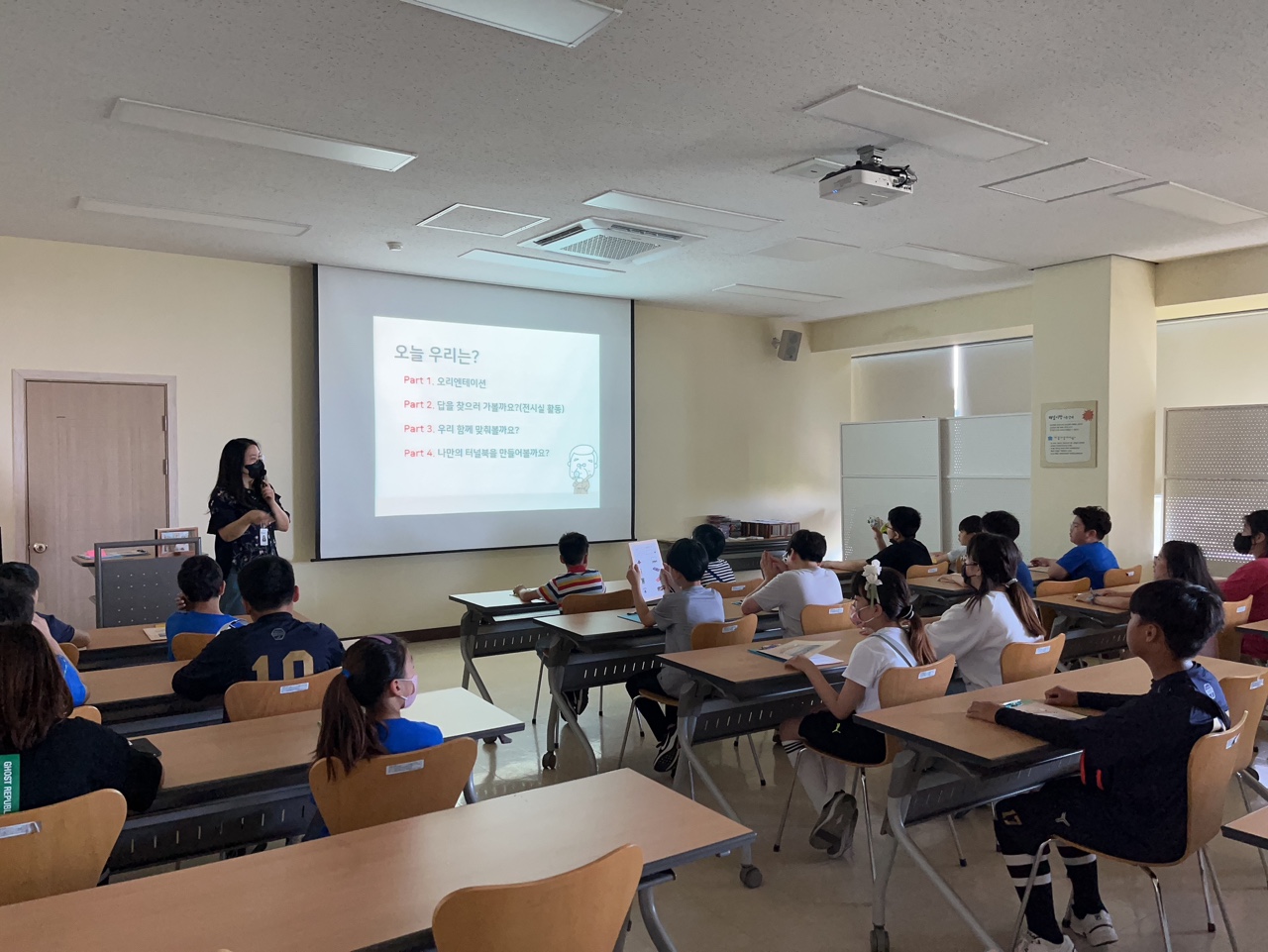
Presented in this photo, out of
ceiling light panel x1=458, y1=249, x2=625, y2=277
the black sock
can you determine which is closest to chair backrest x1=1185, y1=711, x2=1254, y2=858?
the black sock

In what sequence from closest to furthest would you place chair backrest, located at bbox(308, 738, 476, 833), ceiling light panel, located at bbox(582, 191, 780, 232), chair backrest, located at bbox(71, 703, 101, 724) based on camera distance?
1. chair backrest, located at bbox(308, 738, 476, 833)
2. chair backrest, located at bbox(71, 703, 101, 724)
3. ceiling light panel, located at bbox(582, 191, 780, 232)

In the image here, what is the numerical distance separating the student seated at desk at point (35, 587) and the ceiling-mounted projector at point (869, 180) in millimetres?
3492

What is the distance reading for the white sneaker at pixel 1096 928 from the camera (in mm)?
2516

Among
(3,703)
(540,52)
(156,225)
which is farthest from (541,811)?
(156,225)

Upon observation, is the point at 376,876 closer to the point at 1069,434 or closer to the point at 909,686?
the point at 909,686

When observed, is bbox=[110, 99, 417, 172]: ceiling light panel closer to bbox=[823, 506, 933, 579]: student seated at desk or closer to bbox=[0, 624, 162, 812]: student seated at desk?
bbox=[0, 624, 162, 812]: student seated at desk

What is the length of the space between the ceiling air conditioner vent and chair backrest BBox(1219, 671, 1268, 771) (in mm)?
3754

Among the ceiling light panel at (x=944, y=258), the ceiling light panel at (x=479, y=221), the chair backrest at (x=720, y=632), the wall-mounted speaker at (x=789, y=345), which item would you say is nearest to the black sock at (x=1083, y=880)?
the chair backrest at (x=720, y=632)

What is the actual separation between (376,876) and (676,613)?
7.80 ft

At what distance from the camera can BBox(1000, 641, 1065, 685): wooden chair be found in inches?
122

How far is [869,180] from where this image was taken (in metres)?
3.85

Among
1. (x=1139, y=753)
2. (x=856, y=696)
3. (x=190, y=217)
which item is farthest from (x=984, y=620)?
(x=190, y=217)

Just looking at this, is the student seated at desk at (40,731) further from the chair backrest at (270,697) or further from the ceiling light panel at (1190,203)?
the ceiling light panel at (1190,203)

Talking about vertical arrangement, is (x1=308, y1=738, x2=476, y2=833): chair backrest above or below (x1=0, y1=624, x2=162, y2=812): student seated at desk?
below
